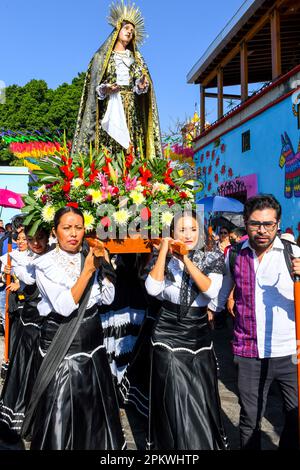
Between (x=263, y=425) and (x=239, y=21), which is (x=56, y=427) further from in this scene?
(x=239, y=21)

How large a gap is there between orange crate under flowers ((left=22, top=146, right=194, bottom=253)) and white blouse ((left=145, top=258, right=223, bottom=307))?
12.5 inches

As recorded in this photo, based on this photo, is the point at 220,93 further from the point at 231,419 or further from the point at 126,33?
the point at 231,419

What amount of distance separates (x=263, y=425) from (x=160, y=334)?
5.64 feet

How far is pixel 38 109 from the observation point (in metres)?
34.1

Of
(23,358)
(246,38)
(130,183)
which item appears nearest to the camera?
(130,183)

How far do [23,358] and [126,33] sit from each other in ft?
11.1

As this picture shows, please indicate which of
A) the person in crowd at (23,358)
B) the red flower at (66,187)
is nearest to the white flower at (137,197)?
the red flower at (66,187)

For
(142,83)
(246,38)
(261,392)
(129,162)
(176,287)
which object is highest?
(246,38)

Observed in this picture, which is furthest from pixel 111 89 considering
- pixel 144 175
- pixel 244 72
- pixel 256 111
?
pixel 244 72

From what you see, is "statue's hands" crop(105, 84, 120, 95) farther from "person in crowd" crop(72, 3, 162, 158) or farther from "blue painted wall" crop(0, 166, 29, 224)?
"blue painted wall" crop(0, 166, 29, 224)

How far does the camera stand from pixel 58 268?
122 inches

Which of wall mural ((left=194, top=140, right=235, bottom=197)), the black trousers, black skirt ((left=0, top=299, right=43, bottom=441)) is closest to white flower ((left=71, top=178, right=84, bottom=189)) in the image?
black skirt ((left=0, top=299, right=43, bottom=441))

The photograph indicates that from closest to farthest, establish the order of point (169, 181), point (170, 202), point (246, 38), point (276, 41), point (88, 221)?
1. point (88, 221)
2. point (170, 202)
3. point (169, 181)
4. point (276, 41)
5. point (246, 38)

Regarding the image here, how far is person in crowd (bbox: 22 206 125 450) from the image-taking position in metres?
2.94
